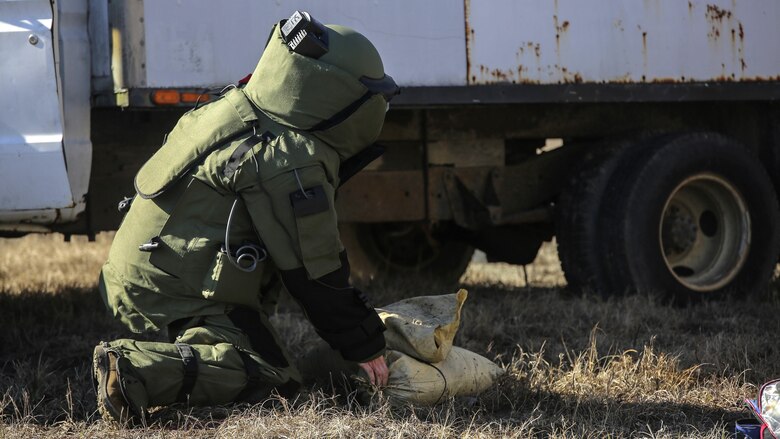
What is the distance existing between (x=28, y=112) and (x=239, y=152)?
1.43 m

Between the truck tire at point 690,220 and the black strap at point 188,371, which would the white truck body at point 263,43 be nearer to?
the truck tire at point 690,220

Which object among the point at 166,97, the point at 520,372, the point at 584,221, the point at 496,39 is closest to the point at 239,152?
the point at 166,97

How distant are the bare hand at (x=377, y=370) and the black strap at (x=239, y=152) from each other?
32.0 inches

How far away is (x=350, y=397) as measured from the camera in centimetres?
411

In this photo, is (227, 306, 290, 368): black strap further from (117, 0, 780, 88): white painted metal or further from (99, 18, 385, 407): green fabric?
(117, 0, 780, 88): white painted metal

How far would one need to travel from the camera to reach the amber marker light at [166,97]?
5000mm

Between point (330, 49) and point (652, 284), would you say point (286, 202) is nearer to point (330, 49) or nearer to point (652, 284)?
point (330, 49)

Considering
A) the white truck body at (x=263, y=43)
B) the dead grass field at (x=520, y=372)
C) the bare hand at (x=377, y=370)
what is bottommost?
the dead grass field at (x=520, y=372)

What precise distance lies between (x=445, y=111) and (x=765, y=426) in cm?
308

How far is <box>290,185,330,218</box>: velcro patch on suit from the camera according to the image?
3.72m

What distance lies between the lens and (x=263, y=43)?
517cm

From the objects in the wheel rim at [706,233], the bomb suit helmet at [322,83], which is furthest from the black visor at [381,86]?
the wheel rim at [706,233]

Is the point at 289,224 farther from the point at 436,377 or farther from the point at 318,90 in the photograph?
the point at 436,377

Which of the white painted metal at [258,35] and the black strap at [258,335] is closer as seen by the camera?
the black strap at [258,335]
